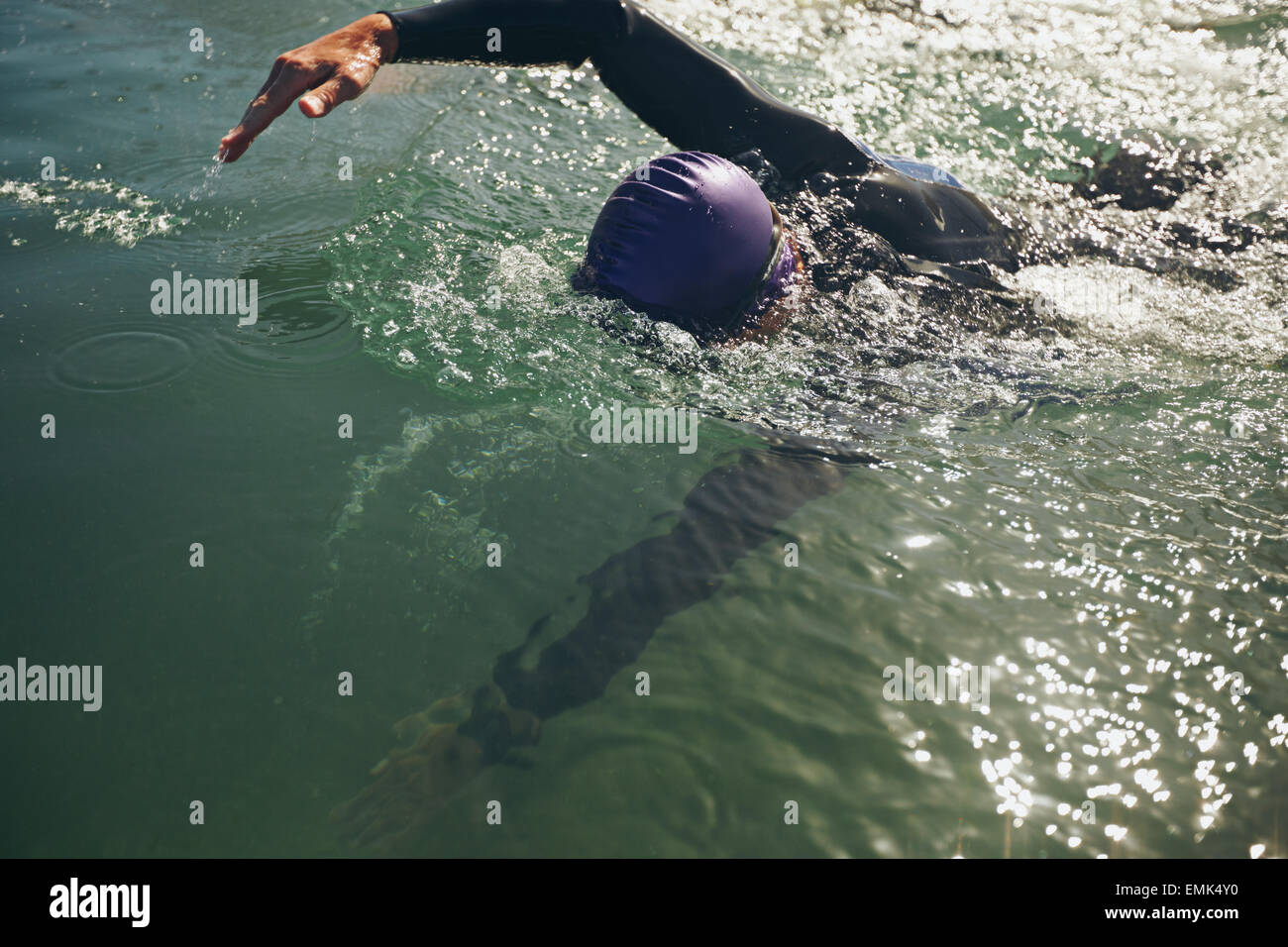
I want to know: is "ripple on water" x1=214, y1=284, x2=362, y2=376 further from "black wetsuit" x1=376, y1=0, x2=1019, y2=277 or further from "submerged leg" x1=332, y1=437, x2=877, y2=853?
"submerged leg" x1=332, y1=437, x2=877, y2=853

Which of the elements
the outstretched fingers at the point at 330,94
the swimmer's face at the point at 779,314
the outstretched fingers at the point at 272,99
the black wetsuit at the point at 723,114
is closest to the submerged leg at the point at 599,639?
the swimmer's face at the point at 779,314

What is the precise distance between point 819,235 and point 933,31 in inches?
219

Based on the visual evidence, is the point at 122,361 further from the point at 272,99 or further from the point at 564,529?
the point at 564,529

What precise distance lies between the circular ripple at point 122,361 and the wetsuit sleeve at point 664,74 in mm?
1916

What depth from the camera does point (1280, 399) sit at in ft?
13.7

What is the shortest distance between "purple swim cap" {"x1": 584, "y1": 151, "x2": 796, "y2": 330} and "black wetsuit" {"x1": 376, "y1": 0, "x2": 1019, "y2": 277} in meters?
0.68

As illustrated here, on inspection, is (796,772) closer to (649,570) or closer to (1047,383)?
(649,570)

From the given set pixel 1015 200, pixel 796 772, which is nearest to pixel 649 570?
pixel 796 772

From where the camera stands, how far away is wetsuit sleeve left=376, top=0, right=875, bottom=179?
3924mm

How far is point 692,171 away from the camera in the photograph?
11.5ft

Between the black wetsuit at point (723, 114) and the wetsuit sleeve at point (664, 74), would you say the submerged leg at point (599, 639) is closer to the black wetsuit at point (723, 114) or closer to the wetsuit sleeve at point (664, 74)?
Answer: the black wetsuit at point (723, 114)

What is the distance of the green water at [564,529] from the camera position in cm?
252

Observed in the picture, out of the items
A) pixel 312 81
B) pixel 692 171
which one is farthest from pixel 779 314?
pixel 312 81

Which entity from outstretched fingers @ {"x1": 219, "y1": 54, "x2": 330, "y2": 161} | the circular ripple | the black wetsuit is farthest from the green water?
outstretched fingers @ {"x1": 219, "y1": 54, "x2": 330, "y2": 161}
